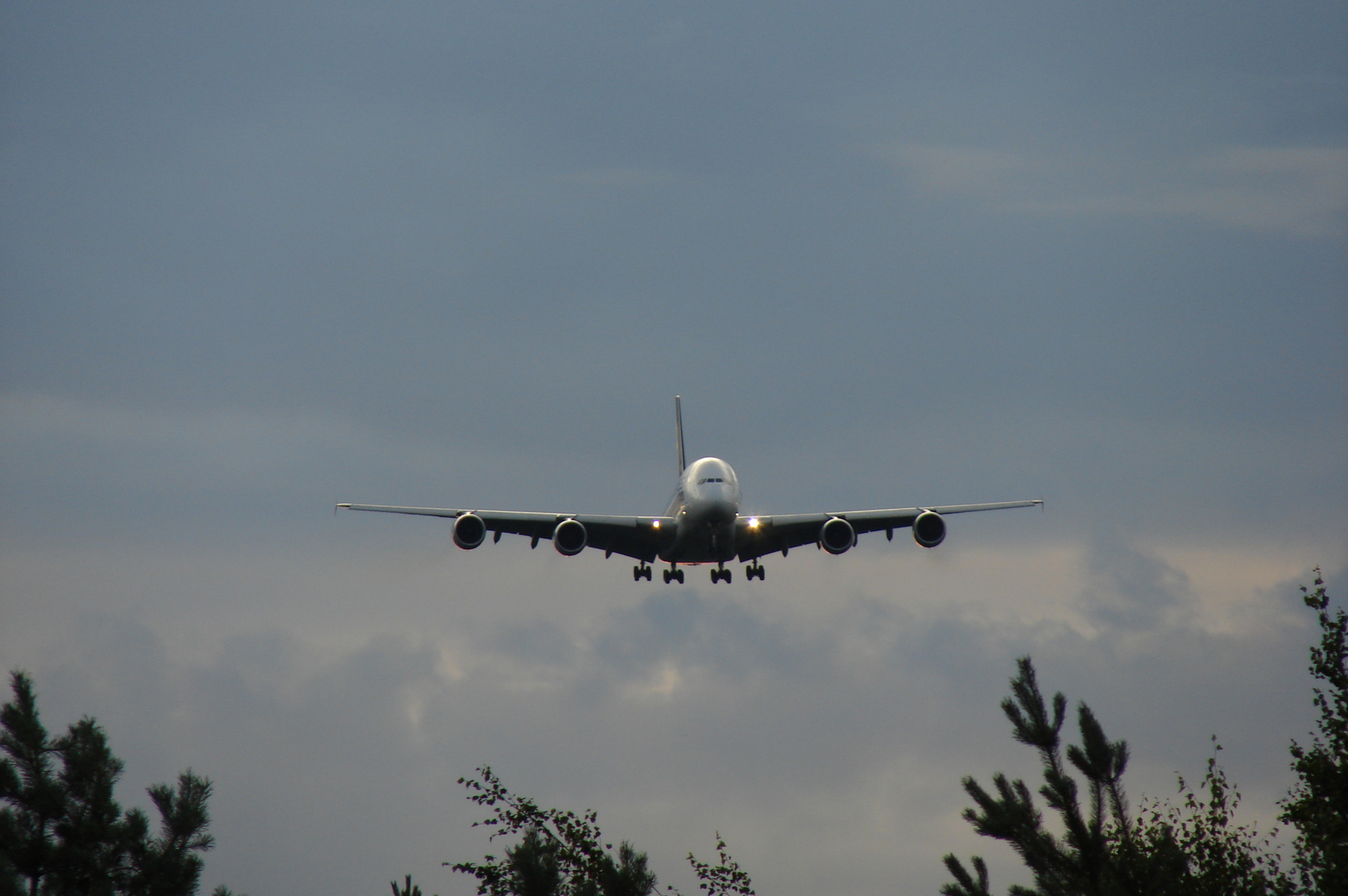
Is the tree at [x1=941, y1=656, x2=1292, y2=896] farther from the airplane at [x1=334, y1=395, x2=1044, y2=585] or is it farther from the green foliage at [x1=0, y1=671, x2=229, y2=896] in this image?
the airplane at [x1=334, y1=395, x2=1044, y2=585]

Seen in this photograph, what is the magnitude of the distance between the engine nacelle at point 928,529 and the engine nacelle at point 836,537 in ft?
8.16

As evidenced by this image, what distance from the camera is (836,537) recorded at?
167 ft

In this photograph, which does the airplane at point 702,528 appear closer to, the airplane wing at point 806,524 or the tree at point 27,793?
the airplane wing at point 806,524

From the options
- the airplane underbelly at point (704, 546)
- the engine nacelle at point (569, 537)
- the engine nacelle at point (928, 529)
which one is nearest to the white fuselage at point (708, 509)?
the airplane underbelly at point (704, 546)

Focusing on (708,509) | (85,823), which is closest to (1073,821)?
(85,823)

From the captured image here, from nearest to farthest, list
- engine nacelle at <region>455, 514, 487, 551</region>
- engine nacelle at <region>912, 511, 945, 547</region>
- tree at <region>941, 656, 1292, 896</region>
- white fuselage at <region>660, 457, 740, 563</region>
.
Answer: tree at <region>941, 656, 1292, 896</region> → white fuselage at <region>660, 457, 740, 563</region> → engine nacelle at <region>455, 514, 487, 551</region> → engine nacelle at <region>912, 511, 945, 547</region>

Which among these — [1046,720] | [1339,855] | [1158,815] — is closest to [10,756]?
[1046,720]

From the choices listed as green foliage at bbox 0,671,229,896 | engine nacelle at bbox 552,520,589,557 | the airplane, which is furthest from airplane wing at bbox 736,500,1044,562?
green foliage at bbox 0,671,229,896

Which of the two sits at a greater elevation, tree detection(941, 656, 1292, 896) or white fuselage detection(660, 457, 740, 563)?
white fuselage detection(660, 457, 740, 563)

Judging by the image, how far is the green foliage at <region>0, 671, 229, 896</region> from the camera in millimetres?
17578

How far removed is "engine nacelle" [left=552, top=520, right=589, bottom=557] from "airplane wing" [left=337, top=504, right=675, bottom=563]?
0.99 ft

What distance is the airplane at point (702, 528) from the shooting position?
46.9 m

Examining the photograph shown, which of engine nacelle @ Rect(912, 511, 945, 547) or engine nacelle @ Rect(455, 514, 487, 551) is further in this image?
engine nacelle @ Rect(912, 511, 945, 547)

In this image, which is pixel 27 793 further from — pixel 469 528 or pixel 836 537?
pixel 836 537
